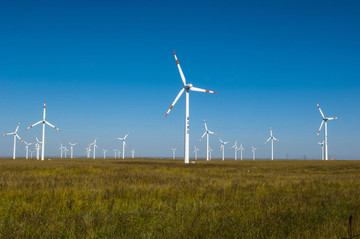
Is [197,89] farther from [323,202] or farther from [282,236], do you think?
[282,236]

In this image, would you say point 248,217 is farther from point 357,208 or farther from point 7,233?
point 7,233

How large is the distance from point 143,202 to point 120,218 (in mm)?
2783

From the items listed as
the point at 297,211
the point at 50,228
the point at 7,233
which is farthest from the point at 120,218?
the point at 297,211

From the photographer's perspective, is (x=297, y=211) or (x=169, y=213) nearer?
(x=169, y=213)

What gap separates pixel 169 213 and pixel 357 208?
19.9 feet

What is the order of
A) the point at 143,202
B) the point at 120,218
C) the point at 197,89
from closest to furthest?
the point at 120,218, the point at 143,202, the point at 197,89

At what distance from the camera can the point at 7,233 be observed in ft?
18.2

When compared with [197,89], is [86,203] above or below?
below

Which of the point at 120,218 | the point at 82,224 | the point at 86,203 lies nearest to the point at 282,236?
the point at 120,218

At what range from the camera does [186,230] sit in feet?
19.5

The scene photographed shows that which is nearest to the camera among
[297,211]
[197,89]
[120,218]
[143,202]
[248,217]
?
[120,218]

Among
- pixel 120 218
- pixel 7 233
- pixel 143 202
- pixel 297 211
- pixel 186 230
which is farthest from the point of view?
pixel 143 202

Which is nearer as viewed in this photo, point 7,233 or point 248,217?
point 7,233

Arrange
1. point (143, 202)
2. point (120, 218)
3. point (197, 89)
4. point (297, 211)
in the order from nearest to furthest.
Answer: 1. point (120, 218)
2. point (297, 211)
3. point (143, 202)
4. point (197, 89)
